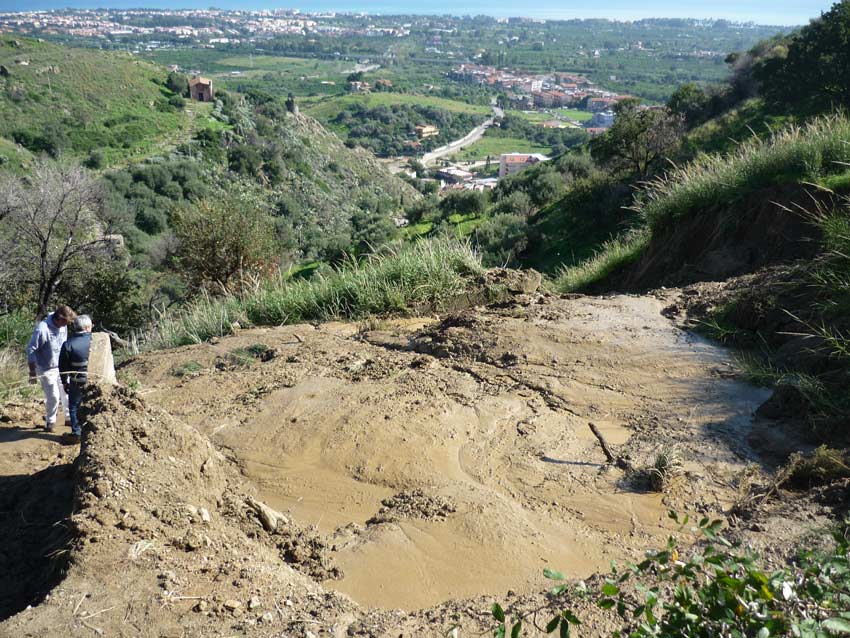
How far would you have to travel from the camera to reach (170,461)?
4059mm

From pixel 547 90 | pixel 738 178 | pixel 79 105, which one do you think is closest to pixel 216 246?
pixel 738 178

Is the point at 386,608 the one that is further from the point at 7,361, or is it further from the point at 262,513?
the point at 7,361

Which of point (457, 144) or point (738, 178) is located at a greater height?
point (738, 178)

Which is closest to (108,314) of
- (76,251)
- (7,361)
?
(76,251)

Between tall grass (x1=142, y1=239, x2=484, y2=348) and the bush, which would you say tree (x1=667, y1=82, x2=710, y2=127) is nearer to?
tall grass (x1=142, y1=239, x2=484, y2=348)

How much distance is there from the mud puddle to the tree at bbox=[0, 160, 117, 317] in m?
11.5

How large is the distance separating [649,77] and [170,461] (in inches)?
5867

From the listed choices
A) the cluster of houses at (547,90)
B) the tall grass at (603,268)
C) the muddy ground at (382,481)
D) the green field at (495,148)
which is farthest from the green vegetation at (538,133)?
the muddy ground at (382,481)

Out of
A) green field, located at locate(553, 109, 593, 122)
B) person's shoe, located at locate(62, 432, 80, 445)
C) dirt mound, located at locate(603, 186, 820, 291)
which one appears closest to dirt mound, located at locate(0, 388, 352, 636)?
person's shoe, located at locate(62, 432, 80, 445)

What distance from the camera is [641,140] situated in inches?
910

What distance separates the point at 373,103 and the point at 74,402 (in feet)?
376

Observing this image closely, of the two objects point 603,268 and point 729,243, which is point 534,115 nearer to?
point 603,268

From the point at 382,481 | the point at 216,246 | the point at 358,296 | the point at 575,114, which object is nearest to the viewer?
the point at 382,481

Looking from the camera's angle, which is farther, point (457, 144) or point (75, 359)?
point (457, 144)
